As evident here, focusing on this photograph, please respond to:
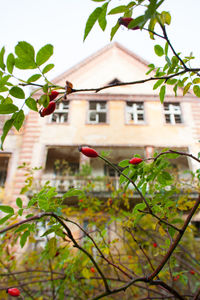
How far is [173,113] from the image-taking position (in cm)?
625

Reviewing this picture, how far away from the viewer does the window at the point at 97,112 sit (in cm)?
830

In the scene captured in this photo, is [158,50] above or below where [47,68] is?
above

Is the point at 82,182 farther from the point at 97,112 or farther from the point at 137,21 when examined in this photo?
the point at 137,21

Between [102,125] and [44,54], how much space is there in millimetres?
7309

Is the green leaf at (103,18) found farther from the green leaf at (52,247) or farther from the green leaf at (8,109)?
the green leaf at (52,247)

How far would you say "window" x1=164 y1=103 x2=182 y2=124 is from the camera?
6276 mm

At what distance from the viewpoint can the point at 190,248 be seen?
496 cm

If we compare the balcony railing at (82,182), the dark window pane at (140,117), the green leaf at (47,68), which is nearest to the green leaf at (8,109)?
the green leaf at (47,68)

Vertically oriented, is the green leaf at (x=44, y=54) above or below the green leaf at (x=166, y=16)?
below

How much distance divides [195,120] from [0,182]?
6.82 meters

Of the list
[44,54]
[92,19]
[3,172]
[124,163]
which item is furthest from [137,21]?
[3,172]

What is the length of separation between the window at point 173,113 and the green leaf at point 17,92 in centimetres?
608

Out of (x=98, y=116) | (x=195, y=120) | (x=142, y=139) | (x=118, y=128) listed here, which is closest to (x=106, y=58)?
(x=98, y=116)

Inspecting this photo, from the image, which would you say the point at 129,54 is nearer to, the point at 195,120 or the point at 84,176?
the point at 195,120
